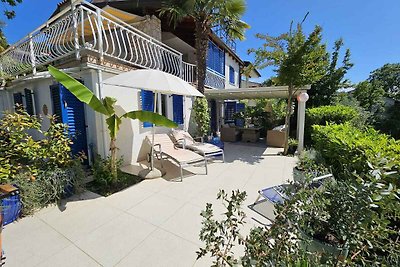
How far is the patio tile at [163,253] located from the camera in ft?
9.84

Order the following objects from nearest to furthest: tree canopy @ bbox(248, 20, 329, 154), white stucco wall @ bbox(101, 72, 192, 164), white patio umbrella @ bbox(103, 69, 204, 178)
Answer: white patio umbrella @ bbox(103, 69, 204, 178)
white stucco wall @ bbox(101, 72, 192, 164)
tree canopy @ bbox(248, 20, 329, 154)

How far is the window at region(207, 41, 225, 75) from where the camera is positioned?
14484 mm

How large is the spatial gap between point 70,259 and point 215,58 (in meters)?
15.2

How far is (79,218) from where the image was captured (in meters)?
4.16

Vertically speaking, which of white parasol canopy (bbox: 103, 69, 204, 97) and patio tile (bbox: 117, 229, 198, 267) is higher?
white parasol canopy (bbox: 103, 69, 204, 97)

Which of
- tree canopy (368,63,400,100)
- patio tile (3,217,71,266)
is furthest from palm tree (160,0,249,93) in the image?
tree canopy (368,63,400,100)

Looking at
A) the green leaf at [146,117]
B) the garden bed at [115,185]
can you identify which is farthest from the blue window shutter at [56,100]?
the green leaf at [146,117]

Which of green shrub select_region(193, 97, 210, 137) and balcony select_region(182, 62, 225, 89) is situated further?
balcony select_region(182, 62, 225, 89)

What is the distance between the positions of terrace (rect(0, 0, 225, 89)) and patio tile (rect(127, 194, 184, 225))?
14.7ft

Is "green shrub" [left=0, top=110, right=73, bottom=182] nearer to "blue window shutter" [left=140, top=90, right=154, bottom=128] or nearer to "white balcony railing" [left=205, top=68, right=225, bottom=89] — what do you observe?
"blue window shutter" [left=140, top=90, right=154, bottom=128]

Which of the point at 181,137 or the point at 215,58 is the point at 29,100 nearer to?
the point at 181,137

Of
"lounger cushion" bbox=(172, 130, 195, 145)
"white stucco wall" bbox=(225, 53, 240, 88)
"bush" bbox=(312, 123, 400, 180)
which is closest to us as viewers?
"bush" bbox=(312, 123, 400, 180)

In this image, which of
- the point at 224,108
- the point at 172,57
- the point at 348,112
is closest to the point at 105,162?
the point at 172,57

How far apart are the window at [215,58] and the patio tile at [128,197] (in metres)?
11.4
